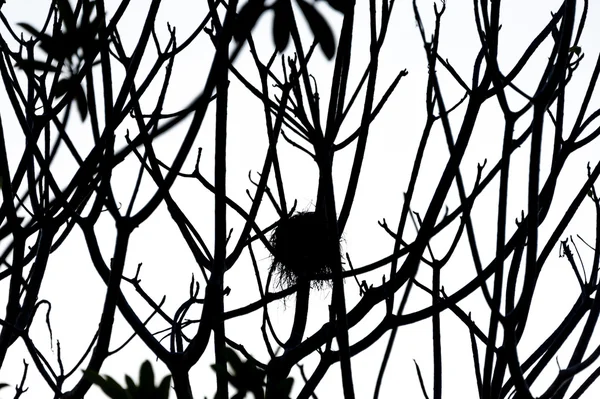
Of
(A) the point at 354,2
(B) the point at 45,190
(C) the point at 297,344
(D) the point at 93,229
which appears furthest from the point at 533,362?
(B) the point at 45,190

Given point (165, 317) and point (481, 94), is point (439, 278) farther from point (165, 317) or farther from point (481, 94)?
point (165, 317)

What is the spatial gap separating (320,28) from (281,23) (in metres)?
0.10

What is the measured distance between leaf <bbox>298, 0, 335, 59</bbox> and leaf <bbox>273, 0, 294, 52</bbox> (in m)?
0.04

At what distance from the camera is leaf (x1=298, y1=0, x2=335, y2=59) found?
4.55ft

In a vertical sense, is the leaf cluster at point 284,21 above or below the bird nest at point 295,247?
below

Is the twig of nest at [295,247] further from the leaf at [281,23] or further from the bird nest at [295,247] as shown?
the leaf at [281,23]

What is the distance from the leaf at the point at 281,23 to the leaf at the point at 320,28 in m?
Answer: 0.04

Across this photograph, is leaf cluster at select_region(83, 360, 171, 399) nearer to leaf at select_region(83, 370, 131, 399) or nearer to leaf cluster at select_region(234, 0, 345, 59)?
leaf at select_region(83, 370, 131, 399)

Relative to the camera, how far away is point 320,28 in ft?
4.60

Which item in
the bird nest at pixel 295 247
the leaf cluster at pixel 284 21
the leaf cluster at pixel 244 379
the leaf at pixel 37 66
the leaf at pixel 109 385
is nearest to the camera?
the leaf at pixel 109 385

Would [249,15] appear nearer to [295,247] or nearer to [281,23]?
[281,23]

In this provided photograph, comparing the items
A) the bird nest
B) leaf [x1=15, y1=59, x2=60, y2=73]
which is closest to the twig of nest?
the bird nest

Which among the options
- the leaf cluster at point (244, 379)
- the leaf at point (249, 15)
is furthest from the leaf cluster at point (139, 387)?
the leaf at point (249, 15)

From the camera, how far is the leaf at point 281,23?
4.75ft
